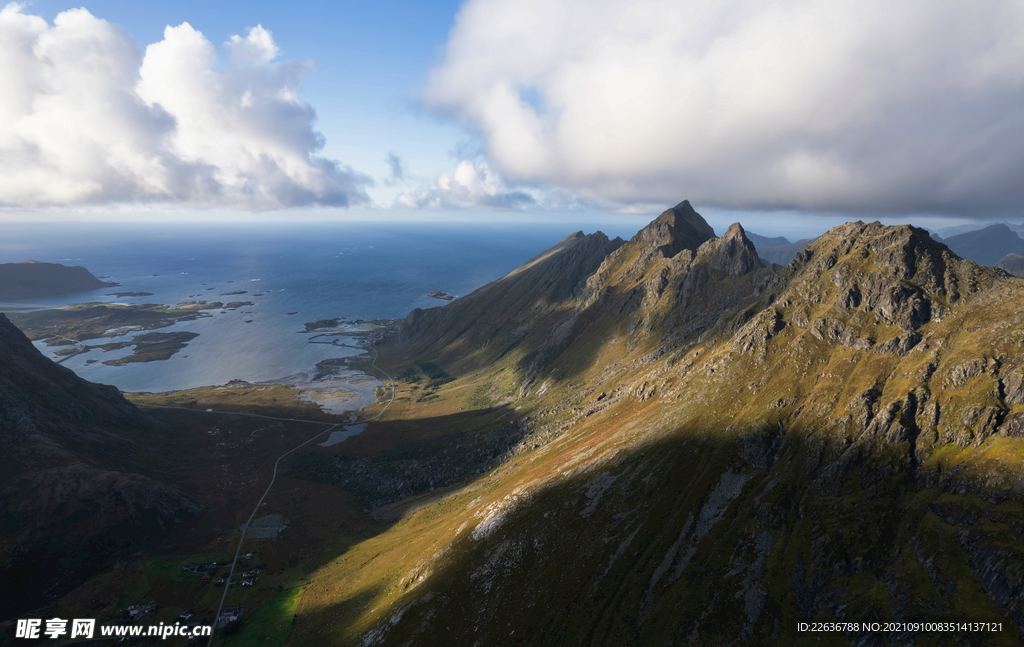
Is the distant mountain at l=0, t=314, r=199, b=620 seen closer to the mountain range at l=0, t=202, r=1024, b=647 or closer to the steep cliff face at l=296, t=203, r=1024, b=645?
the mountain range at l=0, t=202, r=1024, b=647

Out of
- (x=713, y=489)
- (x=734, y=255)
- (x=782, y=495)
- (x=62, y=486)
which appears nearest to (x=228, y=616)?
(x=62, y=486)

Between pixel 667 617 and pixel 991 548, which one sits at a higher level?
pixel 991 548

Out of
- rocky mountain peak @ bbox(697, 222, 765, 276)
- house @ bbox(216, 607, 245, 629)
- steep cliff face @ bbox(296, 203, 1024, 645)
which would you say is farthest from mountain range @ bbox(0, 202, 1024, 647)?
rocky mountain peak @ bbox(697, 222, 765, 276)

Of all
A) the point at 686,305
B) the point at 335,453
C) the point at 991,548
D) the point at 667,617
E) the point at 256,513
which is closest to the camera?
the point at 991,548

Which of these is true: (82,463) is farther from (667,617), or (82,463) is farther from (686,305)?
(686,305)

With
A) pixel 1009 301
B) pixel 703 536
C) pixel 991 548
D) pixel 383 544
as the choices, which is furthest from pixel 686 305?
pixel 383 544

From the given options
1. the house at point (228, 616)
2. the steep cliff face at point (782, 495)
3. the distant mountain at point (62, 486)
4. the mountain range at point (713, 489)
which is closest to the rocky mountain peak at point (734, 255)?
the mountain range at point (713, 489)

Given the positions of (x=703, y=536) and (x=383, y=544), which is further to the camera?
(x=383, y=544)
